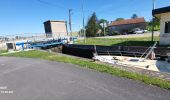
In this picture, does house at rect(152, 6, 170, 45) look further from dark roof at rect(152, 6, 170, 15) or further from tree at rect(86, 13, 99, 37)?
tree at rect(86, 13, 99, 37)


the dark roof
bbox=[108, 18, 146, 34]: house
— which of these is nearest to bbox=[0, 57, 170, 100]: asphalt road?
the dark roof

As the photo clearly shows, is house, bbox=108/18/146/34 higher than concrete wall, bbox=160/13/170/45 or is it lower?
higher

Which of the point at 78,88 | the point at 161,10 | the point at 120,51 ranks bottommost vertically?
the point at 78,88

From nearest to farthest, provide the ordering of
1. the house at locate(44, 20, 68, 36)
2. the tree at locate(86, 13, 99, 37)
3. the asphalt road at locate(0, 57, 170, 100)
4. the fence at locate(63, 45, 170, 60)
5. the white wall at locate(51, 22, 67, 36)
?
the asphalt road at locate(0, 57, 170, 100) → the fence at locate(63, 45, 170, 60) → the house at locate(44, 20, 68, 36) → the white wall at locate(51, 22, 67, 36) → the tree at locate(86, 13, 99, 37)

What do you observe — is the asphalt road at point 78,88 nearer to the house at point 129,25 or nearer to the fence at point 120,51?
the fence at point 120,51

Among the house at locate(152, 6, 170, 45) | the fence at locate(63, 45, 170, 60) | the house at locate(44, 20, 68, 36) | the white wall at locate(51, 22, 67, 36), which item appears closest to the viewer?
the fence at locate(63, 45, 170, 60)

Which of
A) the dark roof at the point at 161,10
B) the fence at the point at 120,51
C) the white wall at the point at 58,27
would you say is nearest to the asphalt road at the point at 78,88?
the fence at the point at 120,51

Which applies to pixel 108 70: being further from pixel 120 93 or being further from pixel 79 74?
pixel 120 93

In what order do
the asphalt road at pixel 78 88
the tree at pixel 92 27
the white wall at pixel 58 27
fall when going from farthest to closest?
the tree at pixel 92 27 < the white wall at pixel 58 27 < the asphalt road at pixel 78 88

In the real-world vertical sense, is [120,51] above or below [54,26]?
below

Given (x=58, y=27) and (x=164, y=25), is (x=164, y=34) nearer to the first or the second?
(x=164, y=25)

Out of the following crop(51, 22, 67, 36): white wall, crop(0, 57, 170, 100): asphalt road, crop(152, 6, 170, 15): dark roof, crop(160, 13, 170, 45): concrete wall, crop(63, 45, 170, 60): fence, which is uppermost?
crop(51, 22, 67, 36): white wall

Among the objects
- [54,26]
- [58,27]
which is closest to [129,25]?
[58,27]

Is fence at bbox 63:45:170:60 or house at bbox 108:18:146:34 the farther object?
house at bbox 108:18:146:34
